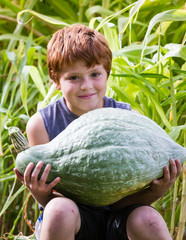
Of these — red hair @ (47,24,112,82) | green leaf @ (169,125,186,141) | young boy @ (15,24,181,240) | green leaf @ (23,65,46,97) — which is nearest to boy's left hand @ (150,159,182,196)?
young boy @ (15,24,181,240)

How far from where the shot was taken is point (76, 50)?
4.79 feet

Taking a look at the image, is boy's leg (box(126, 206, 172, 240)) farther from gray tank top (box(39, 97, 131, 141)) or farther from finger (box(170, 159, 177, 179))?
gray tank top (box(39, 97, 131, 141))

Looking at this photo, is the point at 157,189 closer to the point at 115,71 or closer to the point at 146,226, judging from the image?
the point at 146,226

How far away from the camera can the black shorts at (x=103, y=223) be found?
131cm

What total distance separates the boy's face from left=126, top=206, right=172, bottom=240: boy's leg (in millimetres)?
448

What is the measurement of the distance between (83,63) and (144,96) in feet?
1.55

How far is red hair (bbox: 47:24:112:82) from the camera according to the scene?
1458mm

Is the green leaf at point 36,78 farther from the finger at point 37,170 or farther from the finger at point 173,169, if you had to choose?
the finger at point 173,169

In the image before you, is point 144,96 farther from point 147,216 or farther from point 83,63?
point 147,216

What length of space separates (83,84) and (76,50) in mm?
125

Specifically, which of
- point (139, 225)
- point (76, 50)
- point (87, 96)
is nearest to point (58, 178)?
point (139, 225)

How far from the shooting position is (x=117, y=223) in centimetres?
133

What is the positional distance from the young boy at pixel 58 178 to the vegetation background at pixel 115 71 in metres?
0.14

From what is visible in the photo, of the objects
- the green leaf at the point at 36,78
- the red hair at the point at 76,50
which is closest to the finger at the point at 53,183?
the red hair at the point at 76,50
